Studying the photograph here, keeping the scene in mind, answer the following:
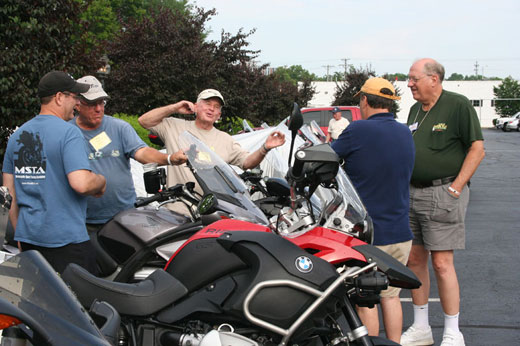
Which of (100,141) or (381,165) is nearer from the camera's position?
(381,165)

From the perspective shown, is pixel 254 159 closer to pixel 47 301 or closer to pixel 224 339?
pixel 224 339

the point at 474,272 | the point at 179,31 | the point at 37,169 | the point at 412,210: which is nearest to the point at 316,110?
the point at 179,31

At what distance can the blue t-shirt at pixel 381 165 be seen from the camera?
3.79 meters

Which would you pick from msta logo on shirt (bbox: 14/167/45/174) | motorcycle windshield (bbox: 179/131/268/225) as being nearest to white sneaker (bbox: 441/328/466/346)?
motorcycle windshield (bbox: 179/131/268/225)

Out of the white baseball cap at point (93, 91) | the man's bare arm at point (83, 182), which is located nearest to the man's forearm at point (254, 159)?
the white baseball cap at point (93, 91)

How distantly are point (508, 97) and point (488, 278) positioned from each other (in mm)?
80449

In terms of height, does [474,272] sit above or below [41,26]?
below

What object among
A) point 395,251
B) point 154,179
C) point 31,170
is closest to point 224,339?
point 154,179

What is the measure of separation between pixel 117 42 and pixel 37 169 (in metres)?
13.9

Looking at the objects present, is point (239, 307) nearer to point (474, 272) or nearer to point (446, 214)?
point (446, 214)

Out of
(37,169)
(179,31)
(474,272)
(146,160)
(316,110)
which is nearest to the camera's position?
(37,169)

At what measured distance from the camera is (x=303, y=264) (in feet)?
8.30

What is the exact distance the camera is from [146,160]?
4.39m

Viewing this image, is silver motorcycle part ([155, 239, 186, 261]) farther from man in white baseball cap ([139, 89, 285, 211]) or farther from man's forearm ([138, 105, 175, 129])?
man's forearm ([138, 105, 175, 129])
